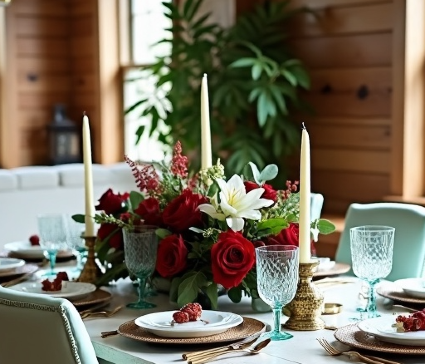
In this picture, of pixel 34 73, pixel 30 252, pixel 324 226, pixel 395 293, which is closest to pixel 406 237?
pixel 395 293

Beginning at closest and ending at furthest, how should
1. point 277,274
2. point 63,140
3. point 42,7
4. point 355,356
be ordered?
point 355,356 < point 277,274 < point 63,140 < point 42,7

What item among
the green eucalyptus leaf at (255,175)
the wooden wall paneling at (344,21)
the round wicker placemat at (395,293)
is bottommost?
the round wicker placemat at (395,293)

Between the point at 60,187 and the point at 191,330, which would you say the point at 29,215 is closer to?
the point at 60,187

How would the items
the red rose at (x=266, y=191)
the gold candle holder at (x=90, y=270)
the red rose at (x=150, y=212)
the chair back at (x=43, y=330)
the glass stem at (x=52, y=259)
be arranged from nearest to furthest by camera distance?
the chair back at (x=43, y=330) < the red rose at (x=266, y=191) < the red rose at (x=150, y=212) < the gold candle holder at (x=90, y=270) < the glass stem at (x=52, y=259)

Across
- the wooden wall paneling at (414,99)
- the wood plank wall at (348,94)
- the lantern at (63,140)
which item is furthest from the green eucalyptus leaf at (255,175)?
the lantern at (63,140)

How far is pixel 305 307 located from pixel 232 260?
188 millimetres

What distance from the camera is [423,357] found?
171 centimetres

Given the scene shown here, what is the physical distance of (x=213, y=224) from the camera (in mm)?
2137

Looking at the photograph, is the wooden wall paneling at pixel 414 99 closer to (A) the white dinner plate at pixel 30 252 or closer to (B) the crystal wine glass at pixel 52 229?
(A) the white dinner plate at pixel 30 252

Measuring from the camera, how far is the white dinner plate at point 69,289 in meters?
2.22

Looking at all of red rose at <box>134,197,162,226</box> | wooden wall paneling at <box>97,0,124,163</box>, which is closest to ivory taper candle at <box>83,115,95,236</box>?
red rose at <box>134,197,162,226</box>

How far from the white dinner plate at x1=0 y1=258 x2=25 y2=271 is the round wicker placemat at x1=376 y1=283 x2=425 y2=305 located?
1.04 meters

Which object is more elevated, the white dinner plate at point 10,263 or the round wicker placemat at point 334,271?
the white dinner plate at point 10,263

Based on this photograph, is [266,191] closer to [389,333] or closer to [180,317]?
[180,317]
